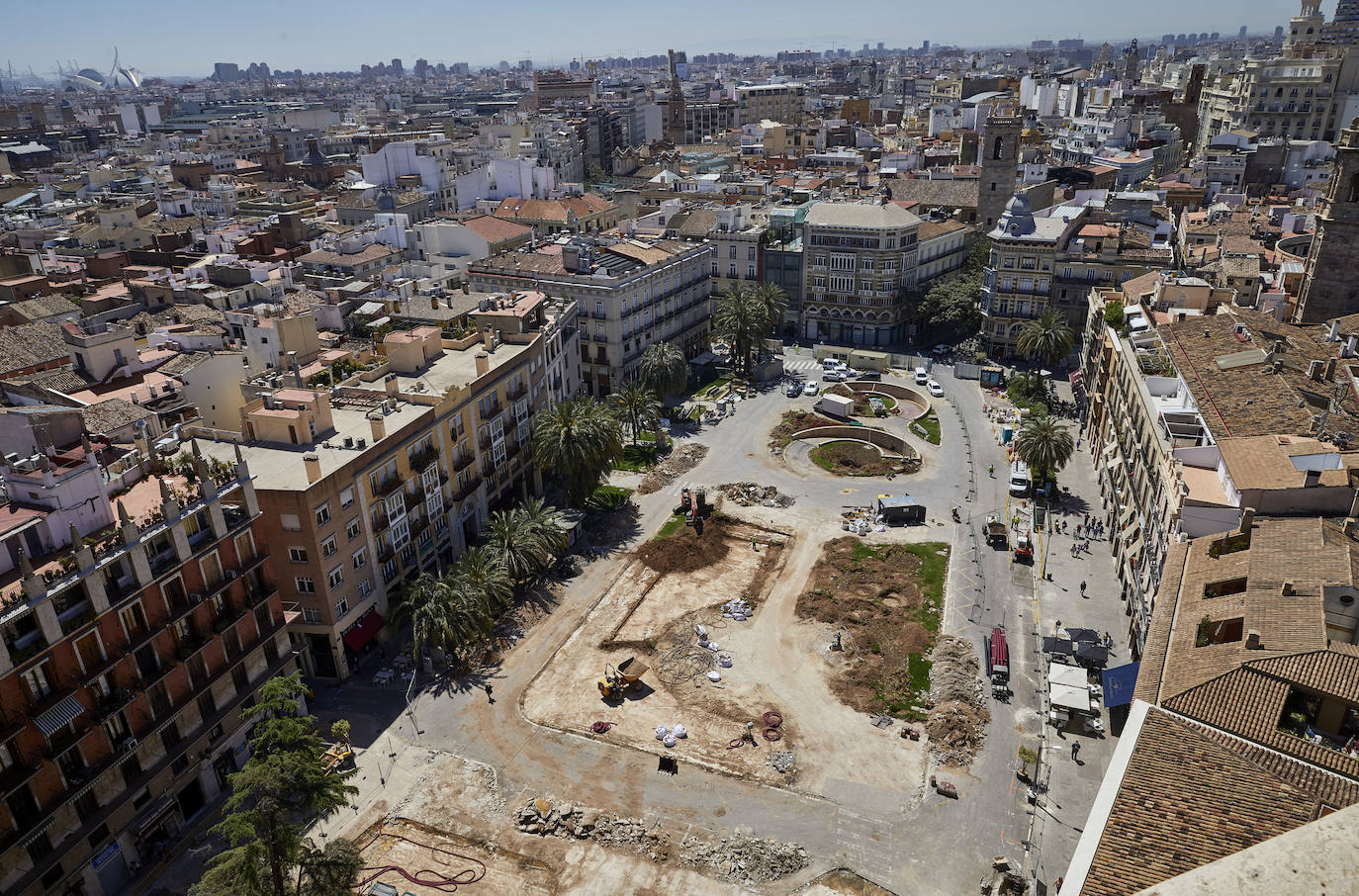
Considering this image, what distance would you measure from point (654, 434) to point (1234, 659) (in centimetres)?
5958

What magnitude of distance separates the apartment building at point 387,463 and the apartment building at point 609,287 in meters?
17.7

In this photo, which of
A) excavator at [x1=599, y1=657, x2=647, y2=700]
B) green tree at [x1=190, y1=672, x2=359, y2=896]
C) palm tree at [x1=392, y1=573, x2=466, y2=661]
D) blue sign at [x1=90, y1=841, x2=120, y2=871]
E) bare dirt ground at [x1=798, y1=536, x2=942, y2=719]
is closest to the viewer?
green tree at [x1=190, y1=672, x2=359, y2=896]

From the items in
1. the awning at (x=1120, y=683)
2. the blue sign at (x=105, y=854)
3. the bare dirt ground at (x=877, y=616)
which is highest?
the blue sign at (x=105, y=854)

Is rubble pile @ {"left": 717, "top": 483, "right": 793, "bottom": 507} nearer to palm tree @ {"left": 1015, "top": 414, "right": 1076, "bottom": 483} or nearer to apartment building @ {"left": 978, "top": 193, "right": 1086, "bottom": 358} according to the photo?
palm tree @ {"left": 1015, "top": 414, "right": 1076, "bottom": 483}

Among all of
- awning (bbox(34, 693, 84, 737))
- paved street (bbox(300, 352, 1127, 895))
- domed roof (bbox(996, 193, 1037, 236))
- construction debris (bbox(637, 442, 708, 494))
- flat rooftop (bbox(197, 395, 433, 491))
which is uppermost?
domed roof (bbox(996, 193, 1037, 236))

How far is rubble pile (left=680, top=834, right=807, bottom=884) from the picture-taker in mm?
41969

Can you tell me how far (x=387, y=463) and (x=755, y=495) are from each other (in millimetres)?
34685

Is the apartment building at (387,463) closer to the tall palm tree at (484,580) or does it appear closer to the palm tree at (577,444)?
the palm tree at (577,444)

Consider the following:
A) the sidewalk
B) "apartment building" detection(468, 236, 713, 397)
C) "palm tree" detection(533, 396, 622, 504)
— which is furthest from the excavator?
"apartment building" detection(468, 236, 713, 397)

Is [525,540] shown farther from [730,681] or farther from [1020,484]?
[1020,484]

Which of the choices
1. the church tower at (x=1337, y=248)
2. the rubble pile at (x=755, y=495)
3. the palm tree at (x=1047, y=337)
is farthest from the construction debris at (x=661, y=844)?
the palm tree at (x=1047, y=337)

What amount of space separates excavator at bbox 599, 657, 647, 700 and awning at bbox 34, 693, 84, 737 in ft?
89.5

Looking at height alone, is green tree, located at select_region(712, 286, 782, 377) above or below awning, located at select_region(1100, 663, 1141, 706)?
above

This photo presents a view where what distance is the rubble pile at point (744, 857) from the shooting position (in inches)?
1652
